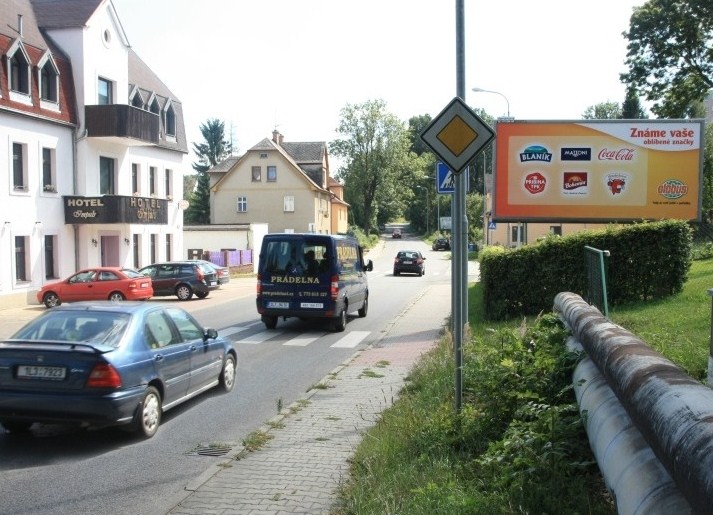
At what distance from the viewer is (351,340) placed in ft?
52.5

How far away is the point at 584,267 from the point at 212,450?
9640 millimetres

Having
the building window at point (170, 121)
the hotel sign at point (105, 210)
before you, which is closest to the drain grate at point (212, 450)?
the hotel sign at point (105, 210)

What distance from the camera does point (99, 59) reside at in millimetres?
29672

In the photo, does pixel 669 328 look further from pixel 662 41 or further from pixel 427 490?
pixel 662 41

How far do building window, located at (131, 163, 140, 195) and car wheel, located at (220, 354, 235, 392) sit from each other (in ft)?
81.4

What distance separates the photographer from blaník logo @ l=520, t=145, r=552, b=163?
19.8 metres

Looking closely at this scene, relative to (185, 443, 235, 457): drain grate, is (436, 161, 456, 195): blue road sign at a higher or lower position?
higher

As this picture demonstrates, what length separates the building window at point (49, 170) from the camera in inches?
1063

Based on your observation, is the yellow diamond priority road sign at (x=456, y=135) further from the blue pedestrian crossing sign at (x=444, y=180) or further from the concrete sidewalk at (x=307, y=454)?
the blue pedestrian crossing sign at (x=444, y=180)

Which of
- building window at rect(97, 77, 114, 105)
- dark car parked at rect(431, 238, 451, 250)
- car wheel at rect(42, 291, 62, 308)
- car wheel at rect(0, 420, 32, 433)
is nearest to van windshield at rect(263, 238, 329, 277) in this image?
car wheel at rect(0, 420, 32, 433)

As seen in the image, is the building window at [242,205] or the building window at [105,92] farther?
the building window at [242,205]

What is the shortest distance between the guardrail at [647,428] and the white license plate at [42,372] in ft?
16.2

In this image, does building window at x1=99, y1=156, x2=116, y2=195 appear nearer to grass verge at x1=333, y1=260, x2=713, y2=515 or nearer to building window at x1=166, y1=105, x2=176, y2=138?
building window at x1=166, y1=105, x2=176, y2=138

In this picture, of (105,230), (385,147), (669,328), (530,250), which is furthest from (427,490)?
(385,147)
